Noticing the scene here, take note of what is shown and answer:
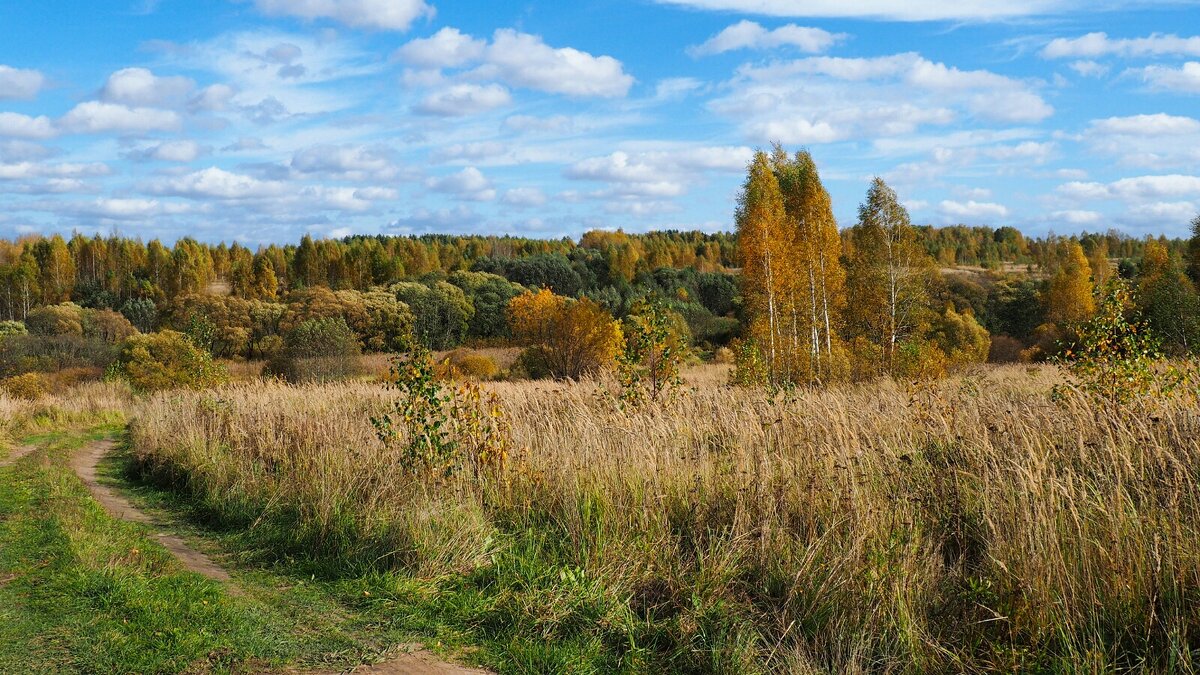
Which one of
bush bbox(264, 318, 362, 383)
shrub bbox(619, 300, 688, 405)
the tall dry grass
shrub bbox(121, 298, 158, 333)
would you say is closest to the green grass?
shrub bbox(619, 300, 688, 405)

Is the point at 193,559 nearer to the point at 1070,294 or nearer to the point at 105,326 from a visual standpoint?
the point at 1070,294

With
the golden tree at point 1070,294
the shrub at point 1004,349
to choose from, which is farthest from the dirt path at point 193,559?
the shrub at point 1004,349

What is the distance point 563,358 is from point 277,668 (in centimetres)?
3708

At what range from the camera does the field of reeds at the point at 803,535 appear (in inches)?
166

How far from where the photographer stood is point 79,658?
15.6 feet

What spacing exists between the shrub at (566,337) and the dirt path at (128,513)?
25636 millimetres

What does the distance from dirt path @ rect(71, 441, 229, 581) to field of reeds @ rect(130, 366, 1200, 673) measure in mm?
525

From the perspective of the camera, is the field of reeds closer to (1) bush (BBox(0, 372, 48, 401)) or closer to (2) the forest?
(2) the forest

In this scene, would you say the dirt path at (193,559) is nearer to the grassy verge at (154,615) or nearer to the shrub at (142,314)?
the grassy verge at (154,615)

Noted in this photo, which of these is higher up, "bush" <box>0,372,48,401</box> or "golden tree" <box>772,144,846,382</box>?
"golden tree" <box>772,144,846,382</box>

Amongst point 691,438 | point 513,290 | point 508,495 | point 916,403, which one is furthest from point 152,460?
point 513,290

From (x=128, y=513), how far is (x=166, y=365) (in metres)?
23.4

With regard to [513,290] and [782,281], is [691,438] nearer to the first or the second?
[782,281]

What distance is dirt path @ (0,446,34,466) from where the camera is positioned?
45.7 feet
